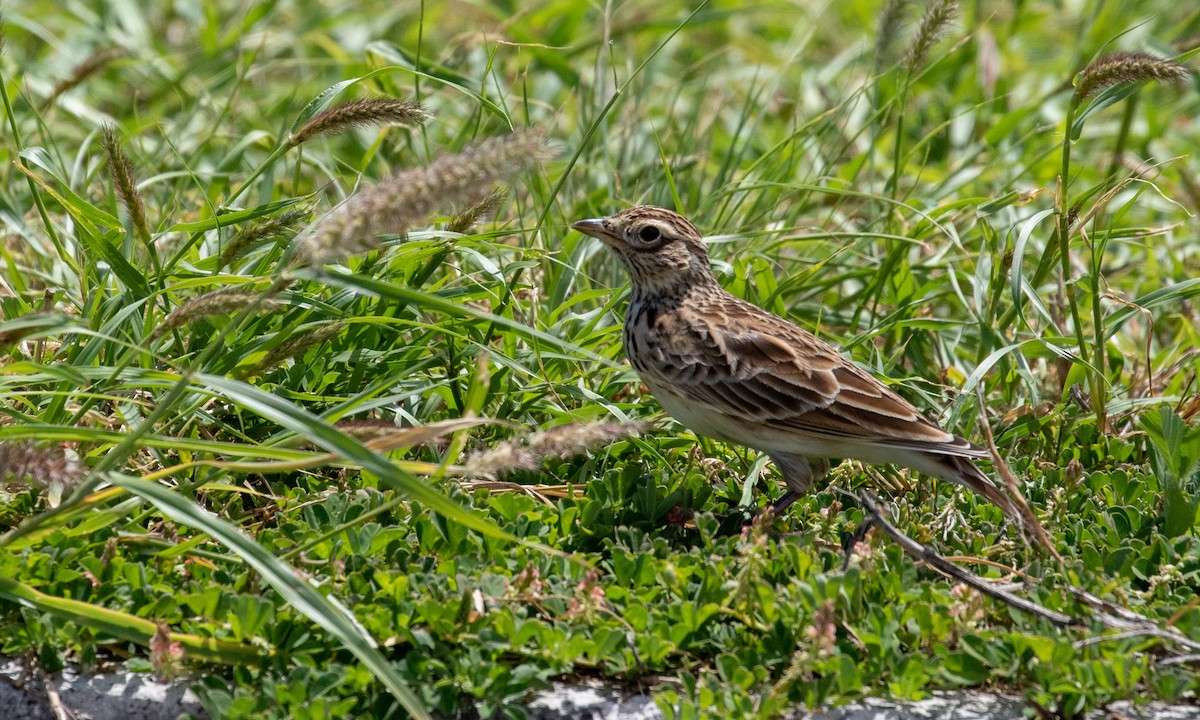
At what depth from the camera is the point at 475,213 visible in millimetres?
4508

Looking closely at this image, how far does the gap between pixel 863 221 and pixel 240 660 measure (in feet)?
14.5

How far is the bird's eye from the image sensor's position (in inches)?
199

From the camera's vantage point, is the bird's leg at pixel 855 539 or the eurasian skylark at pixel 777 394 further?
the eurasian skylark at pixel 777 394

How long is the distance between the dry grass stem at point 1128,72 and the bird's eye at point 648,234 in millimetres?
1551

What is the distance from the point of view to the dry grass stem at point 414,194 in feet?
10.3

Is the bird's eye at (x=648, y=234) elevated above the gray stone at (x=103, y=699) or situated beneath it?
elevated above

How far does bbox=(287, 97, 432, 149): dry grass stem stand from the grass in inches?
0.5

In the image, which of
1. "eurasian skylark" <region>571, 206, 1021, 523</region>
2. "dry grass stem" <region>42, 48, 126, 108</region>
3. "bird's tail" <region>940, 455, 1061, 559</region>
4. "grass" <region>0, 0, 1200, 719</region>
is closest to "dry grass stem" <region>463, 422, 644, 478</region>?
"grass" <region>0, 0, 1200, 719</region>

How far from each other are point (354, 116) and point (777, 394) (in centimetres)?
170

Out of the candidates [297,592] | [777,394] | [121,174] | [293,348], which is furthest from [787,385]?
[121,174]

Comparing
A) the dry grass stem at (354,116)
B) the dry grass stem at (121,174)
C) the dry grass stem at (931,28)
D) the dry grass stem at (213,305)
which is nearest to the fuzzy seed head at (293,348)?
the dry grass stem at (213,305)

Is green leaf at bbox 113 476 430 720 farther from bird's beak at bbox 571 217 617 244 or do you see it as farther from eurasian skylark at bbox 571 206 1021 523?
bird's beak at bbox 571 217 617 244

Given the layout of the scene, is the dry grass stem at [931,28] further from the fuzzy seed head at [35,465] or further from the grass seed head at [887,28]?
the fuzzy seed head at [35,465]

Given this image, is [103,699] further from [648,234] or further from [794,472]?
[648,234]
